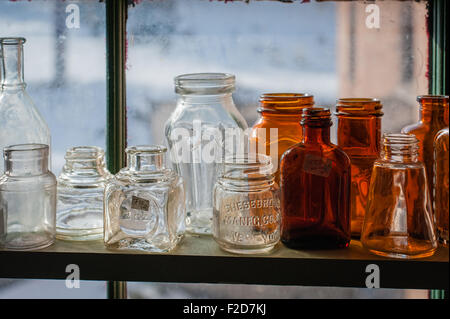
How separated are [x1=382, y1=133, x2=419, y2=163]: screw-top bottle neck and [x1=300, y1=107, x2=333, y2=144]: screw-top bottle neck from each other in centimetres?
9

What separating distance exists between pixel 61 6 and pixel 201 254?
0.66 m

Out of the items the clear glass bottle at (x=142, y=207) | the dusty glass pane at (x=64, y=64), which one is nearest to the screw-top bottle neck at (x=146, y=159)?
the clear glass bottle at (x=142, y=207)

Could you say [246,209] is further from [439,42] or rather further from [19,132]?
[439,42]

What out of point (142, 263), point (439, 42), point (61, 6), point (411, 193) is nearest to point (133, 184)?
point (142, 263)

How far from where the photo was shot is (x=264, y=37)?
1072 millimetres

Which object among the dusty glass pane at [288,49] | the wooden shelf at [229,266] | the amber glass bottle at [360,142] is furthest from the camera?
the dusty glass pane at [288,49]

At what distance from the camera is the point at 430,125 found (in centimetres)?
82

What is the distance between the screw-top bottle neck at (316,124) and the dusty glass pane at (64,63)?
507 millimetres

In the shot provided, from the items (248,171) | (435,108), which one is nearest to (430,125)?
(435,108)

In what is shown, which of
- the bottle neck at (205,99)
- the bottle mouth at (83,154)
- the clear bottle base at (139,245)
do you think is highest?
the bottle neck at (205,99)

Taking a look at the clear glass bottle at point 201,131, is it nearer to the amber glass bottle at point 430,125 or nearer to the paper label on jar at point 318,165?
the paper label on jar at point 318,165

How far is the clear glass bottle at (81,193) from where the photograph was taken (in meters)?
0.85

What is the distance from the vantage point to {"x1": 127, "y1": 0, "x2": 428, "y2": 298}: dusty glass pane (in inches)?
41.7

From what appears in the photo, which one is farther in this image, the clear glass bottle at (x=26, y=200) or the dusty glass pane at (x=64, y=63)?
the dusty glass pane at (x=64, y=63)
